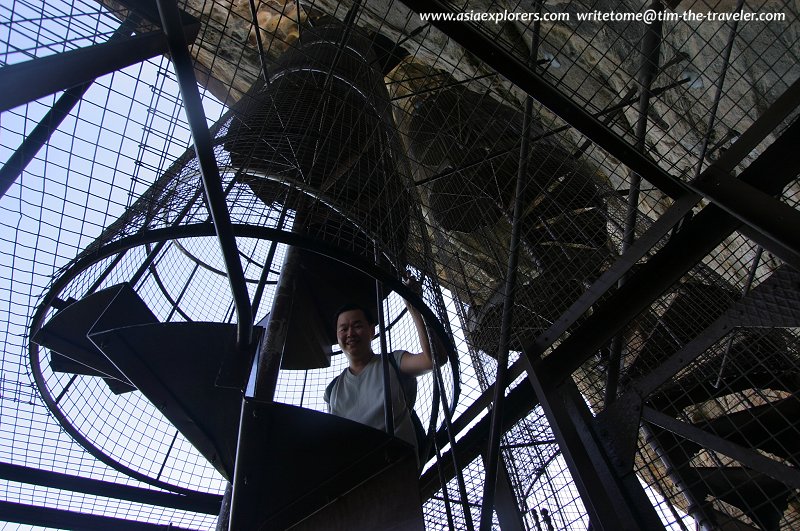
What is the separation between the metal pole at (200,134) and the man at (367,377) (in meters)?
1.15

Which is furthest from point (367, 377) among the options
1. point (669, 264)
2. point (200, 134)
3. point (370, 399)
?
point (200, 134)

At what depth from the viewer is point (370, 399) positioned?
8.41ft

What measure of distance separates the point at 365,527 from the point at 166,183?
1.62m

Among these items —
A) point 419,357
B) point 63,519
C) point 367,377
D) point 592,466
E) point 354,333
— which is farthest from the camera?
point 354,333

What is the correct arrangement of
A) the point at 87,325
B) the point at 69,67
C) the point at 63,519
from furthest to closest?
1. the point at 63,519
2. the point at 87,325
3. the point at 69,67

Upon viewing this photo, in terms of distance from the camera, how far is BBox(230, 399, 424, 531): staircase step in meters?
1.69

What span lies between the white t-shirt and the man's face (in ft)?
0.30

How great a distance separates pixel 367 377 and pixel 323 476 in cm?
85

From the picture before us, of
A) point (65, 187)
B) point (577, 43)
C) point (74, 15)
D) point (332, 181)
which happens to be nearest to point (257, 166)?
point (332, 181)

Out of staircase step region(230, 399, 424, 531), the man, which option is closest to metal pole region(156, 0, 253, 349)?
staircase step region(230, 399, 424, 531)

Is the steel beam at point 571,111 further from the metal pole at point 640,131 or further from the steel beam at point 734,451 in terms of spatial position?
the steel beam at point 734,451

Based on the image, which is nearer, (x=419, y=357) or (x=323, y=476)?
(x=323, y=476)

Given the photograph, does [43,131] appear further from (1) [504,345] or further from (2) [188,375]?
(1) [504,345]

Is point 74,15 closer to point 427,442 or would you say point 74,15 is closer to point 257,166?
point 257,166
